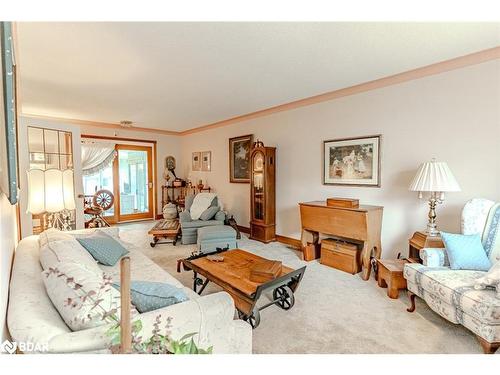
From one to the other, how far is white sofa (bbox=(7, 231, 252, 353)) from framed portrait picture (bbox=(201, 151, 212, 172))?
15.2 ft

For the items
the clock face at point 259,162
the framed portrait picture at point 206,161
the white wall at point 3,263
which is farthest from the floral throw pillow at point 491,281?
the framed portrait picture at point 206,161

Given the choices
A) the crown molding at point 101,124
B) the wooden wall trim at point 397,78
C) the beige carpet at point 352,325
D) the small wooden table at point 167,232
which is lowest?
the beige carpet at point 352,325

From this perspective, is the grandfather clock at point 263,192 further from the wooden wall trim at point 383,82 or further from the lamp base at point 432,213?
the lamp base at point 432,213

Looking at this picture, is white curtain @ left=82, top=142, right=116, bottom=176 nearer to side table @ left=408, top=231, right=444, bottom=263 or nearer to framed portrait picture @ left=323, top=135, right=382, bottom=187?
framed portrait picture @ left=323, top=135, right=382, bottom=187

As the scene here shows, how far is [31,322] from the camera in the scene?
0.89 metres

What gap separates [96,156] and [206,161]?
2.54 metres

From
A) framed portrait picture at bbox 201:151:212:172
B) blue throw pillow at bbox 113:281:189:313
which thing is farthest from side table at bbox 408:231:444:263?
framed portrait picture at bbox 201:151:212:172

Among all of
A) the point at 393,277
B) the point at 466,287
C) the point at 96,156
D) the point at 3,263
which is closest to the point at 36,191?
the point at 3,263

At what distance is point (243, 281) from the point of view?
2.02 m

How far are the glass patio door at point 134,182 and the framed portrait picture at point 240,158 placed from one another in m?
2.59

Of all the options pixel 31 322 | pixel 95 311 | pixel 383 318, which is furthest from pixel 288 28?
pixel 383 318

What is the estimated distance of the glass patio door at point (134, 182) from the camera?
6.16 meters

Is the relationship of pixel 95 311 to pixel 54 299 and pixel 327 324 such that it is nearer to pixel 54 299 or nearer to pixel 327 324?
pixel 54 299
